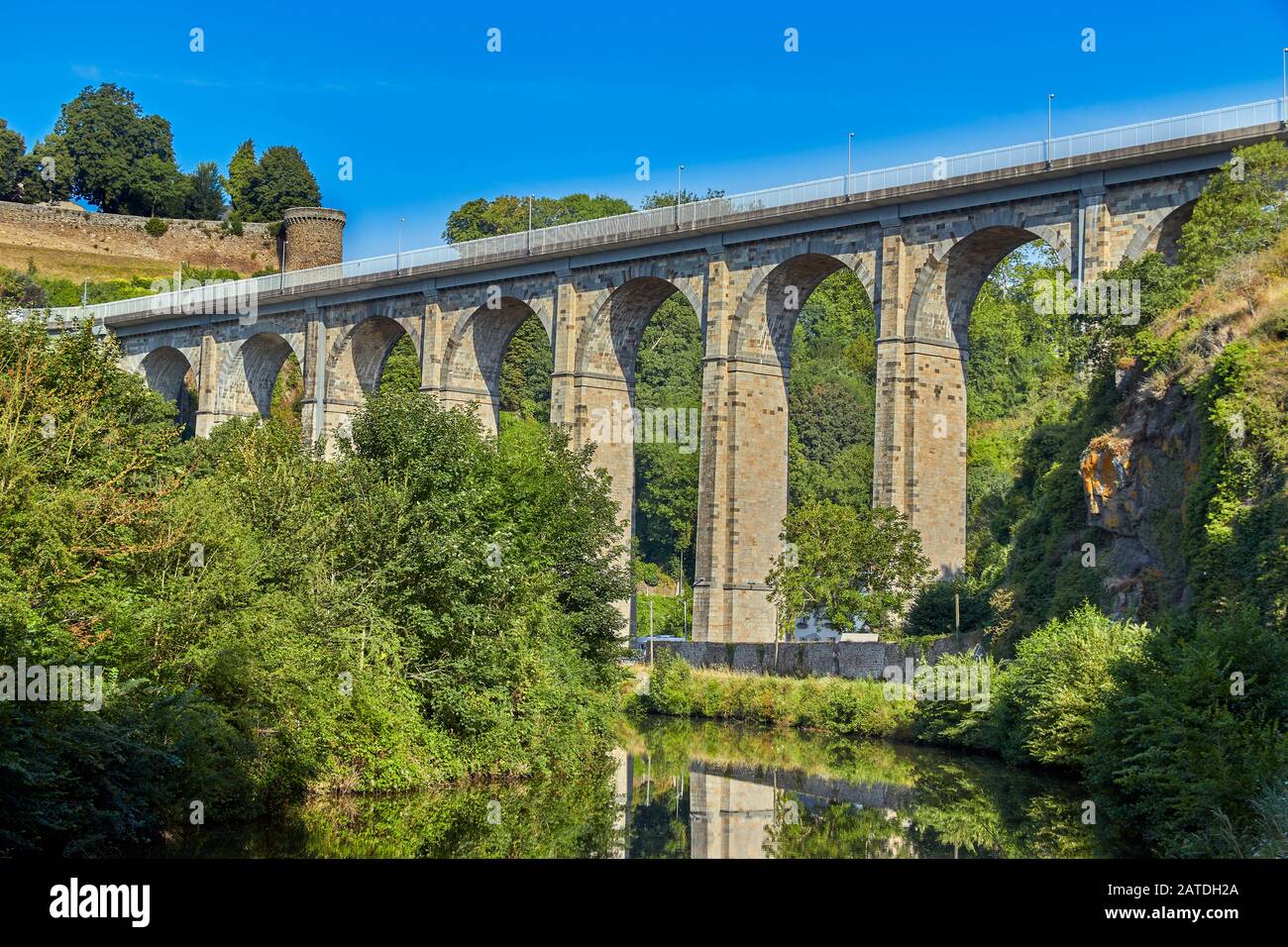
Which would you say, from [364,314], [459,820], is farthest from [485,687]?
[364,314]

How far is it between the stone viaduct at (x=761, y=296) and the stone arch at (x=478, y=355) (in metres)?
0.07

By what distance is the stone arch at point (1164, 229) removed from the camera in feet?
125

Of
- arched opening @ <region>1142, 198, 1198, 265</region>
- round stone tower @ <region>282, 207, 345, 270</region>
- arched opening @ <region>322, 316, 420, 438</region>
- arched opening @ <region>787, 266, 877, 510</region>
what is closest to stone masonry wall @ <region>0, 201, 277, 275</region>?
round stone tower @ <region>282, 207, 345, 270</region>

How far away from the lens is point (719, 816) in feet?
85.5

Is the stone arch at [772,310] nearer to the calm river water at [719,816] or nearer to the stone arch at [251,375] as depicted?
the calm river water at [719,816]

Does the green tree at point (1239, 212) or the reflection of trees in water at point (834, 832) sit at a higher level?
the green tree at point (1239, 212)

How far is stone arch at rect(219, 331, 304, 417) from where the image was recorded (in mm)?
68688

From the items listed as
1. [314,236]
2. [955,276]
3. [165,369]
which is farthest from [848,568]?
[314,236]

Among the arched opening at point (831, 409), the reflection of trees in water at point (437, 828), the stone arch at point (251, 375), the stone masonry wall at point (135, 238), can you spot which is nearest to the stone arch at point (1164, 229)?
the reflection of trees in water at point (437, 828)

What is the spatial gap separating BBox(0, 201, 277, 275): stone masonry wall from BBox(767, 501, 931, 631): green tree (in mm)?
61557

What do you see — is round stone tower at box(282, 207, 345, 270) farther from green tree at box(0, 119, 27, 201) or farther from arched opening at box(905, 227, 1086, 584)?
arched opening at box(905, 227, 1086, 584)

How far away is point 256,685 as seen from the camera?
2305 cm
